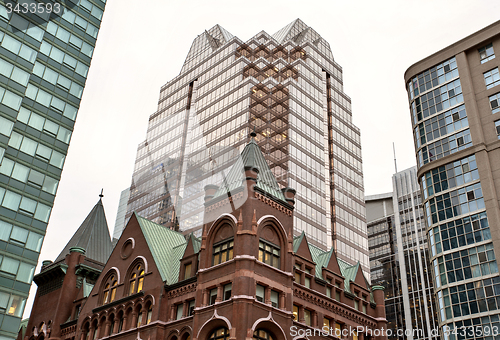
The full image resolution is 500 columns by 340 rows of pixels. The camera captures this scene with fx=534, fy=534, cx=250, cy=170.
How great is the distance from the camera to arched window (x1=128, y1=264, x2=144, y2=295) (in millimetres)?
56750

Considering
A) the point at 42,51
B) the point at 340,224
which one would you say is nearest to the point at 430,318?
the point at 340,224

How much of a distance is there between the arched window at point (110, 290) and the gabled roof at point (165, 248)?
6.06 meters

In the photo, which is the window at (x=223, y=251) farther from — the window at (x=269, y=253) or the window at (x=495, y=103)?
the window at (x=495, y=103)

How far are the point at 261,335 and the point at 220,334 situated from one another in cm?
357

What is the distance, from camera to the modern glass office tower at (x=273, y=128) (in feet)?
423

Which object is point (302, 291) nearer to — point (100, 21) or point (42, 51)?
point (42, 51)

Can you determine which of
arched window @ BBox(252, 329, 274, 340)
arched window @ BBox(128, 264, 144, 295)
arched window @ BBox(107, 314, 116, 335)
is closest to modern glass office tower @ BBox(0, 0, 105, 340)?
arched window @ BBox(107, 314, 116, 335)

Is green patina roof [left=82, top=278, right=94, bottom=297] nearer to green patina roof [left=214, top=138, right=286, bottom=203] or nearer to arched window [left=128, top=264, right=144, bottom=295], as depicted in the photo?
arched window [left=128, top=264, right=144, bottom=295]

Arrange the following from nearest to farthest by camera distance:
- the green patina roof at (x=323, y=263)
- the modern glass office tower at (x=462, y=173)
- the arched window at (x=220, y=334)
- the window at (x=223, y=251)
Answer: the arched window at (x=220, y=334) < the window at (x=223, y=251) < the green patina roof at (x=323, y=263) < the modern glass office tower at (x=462, y=173)

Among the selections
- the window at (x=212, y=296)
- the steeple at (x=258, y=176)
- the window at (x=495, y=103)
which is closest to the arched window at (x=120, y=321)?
the window at (x=212, y=296)

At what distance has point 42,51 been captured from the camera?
65062mm

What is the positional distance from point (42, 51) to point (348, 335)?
4878 centimetres

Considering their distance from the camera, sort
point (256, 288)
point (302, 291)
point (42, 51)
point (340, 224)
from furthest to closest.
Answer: point (340, 224) < point (42, 51) < point (302, 291) < point (256, 288)

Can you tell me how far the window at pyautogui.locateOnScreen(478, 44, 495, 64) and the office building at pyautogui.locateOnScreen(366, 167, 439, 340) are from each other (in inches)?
3394
